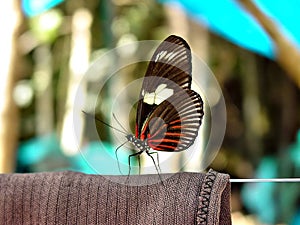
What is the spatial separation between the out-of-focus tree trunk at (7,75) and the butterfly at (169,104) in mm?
1171

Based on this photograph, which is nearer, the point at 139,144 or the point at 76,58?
the point at 139,144

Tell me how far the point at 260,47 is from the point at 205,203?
4.37 ft

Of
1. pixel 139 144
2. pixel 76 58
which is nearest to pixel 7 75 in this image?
pixel 76 58

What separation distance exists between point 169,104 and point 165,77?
0.04m

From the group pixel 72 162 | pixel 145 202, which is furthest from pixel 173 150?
pixel 72 162

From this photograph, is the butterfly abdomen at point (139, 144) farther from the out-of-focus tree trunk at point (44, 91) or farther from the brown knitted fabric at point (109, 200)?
the out-of-focus tree trunk at point (44, 91)

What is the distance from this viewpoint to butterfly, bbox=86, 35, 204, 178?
76 centimetres

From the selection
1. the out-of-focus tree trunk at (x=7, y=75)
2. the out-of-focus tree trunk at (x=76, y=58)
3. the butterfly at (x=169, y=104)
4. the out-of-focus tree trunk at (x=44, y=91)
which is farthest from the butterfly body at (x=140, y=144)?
the out-of-focus tree trunk at (x=44, y=91)

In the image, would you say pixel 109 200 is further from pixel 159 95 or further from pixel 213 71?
pixel 213 71

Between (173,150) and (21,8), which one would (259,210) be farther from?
(173,150)

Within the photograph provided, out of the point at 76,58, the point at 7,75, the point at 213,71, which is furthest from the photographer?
the point at 76,58

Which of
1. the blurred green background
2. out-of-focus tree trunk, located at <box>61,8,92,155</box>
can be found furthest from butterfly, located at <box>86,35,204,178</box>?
out-of-focus tree trunk, located at <box>61,8,92,155</box>

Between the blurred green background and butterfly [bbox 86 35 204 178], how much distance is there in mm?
1040

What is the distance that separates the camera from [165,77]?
30.4 inches
